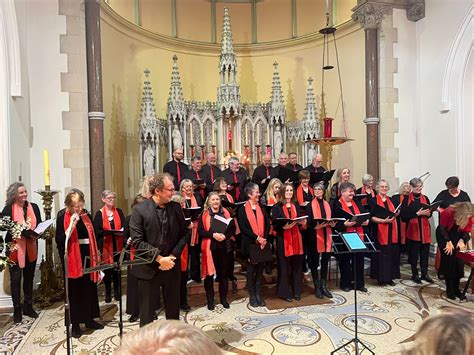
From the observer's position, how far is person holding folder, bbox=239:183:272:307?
4945 mm

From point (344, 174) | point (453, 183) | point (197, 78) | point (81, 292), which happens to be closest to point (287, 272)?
point (344, 174)

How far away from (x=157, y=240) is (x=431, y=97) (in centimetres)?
641

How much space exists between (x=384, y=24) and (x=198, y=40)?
14.4 feet

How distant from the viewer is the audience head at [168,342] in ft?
2.93

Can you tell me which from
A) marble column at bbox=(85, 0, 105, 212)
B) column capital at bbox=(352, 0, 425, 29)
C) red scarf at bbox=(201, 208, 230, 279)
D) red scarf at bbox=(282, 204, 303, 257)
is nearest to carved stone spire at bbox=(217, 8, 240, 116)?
marble column at bbox=(85, 0, 105, 212)

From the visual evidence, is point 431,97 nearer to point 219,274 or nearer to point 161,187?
point 219,274

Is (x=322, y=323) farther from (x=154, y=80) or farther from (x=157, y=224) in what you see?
(x=154, y=80)

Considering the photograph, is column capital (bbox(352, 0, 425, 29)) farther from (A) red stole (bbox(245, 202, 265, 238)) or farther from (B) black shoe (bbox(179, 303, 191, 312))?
(B) black shoe (bbox(179, 303, 191, 312))

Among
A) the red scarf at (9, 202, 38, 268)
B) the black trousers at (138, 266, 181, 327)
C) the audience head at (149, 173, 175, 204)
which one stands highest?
the audience head at (149, 173, 175, 204)

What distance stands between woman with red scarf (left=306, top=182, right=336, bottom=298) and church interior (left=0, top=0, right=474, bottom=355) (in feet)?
0.98

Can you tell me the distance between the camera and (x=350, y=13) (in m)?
8.88

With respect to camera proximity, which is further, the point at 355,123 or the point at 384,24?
the point at 355,123

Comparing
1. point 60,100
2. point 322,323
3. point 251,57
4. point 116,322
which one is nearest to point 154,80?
point 251,57

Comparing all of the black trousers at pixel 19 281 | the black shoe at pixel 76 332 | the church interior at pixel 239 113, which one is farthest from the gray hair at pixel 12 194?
the black shoe at pixel 76 332
